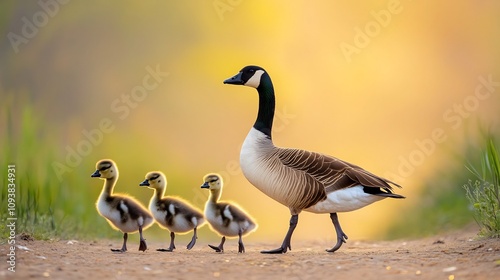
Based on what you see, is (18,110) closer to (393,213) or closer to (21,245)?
(21,245)

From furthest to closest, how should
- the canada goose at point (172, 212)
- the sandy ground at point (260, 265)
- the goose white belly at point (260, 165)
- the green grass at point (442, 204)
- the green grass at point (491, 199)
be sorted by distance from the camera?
the green grass at point (442, 204)
the canada goose at point (172, 212)
the goose white belly at point (260, 165)
the green grass at point (491, 199)
the sandy ground at point (260, 265)

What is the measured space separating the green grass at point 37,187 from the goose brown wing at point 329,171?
3238 millimetres

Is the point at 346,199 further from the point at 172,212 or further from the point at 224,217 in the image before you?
the point at 172,212

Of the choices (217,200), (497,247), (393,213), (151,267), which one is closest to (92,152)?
(217,200)

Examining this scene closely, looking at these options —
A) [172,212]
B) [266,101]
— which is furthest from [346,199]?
[172,212]

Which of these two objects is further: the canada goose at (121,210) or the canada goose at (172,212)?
the canada goose at (172,212)

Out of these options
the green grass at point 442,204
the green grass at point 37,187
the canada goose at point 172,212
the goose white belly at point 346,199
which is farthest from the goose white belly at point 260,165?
the green grass at point 442,204

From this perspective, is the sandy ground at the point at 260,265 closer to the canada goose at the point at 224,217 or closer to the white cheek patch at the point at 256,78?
the canada goose at the point at 224,217

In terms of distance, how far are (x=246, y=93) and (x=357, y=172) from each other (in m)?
17.9

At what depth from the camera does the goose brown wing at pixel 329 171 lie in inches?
311

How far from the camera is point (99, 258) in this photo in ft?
24.2

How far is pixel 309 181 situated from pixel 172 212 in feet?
6.44

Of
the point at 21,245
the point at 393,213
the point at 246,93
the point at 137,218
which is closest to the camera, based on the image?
the point at 21,245

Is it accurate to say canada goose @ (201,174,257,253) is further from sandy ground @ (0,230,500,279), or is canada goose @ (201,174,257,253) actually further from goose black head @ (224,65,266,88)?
goose black head @ (224,65,266,88)
